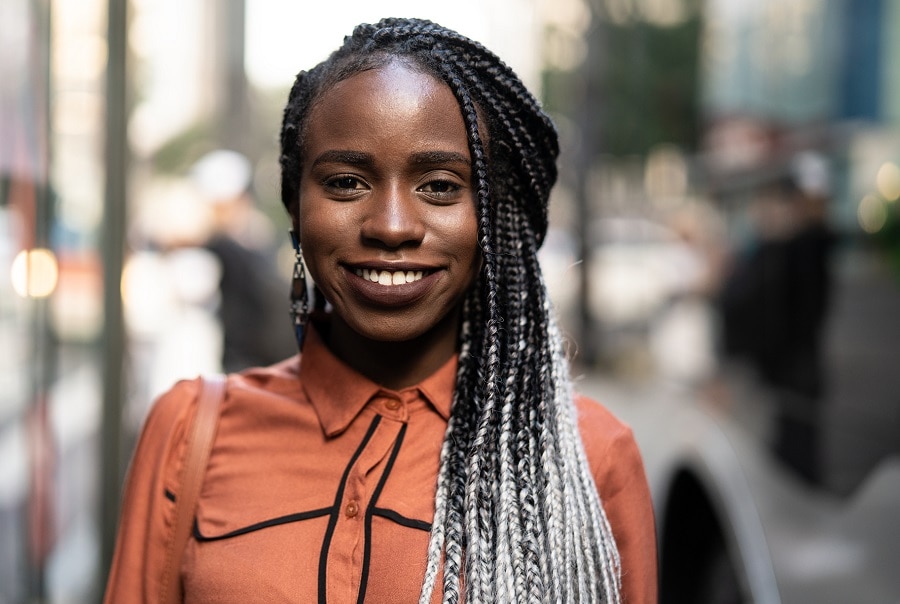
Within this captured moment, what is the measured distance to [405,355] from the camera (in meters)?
1.89

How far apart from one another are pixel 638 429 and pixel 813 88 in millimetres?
4288

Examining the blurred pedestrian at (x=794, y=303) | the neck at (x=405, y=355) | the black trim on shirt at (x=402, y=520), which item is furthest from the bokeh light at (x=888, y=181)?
the black trim on shirt at (x=402, y=520)

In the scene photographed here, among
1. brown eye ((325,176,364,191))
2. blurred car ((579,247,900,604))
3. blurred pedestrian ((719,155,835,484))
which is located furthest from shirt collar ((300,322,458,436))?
blurred pedestrian ((719,155,835,484))

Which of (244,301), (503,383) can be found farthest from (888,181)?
(244,301)

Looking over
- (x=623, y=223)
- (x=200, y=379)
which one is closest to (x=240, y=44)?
(x=623, y=223)

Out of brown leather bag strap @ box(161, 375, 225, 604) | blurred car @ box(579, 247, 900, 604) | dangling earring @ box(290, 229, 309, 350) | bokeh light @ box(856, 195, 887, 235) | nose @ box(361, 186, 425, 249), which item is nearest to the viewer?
nose @ box(361, 186, 425, 249)

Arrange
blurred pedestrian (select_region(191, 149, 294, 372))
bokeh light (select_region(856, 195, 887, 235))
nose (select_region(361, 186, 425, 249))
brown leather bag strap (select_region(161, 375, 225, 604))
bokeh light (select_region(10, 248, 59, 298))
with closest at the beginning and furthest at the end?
nose (select_region(361, 186, 425, 249))
brown leather bag strap (select_region(161, 375, 225, 604))
bokeh light (select_region(856, 195, 887, 235))
bokeh light (select_region(10, 248, 59, 298))
blurred pedestrian (select_region(191, 149, 294, 372))

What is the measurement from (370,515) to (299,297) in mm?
476

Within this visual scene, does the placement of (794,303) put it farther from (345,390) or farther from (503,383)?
(345,390)

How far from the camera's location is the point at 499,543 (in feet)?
5.67

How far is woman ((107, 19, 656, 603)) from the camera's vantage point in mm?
1717

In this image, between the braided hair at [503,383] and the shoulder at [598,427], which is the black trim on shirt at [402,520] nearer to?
the braided hair at [503,383]

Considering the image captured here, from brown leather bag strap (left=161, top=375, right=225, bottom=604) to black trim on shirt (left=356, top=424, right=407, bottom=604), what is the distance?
330 millimetres

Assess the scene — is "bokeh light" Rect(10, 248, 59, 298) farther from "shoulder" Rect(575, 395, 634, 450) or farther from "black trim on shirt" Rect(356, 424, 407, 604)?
"shoulder" Rect(575, 395, 634, 450)
